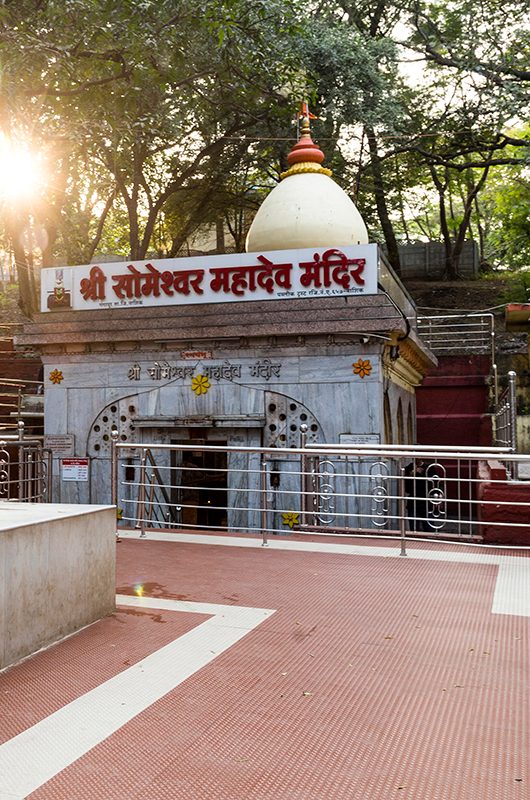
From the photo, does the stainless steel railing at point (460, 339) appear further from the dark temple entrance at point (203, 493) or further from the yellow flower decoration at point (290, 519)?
the yellow flower decoration at point (290, 519)

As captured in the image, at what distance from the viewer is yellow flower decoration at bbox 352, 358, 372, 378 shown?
11484mm

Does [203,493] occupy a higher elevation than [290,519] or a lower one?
higher

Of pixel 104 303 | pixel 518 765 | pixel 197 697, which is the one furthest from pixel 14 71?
pixel 518 765

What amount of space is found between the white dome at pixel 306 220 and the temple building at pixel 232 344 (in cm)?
3

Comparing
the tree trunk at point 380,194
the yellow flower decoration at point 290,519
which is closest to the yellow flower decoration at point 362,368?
the yellow flower decoration at point 290,519

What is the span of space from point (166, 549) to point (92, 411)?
5.15 m

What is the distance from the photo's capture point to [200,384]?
40.5ft

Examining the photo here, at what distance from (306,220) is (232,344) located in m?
2.92

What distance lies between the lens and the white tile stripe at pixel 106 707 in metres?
3.17

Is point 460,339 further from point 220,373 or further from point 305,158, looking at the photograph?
point 220,373

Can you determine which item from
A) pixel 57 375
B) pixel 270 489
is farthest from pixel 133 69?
pixel 270 489

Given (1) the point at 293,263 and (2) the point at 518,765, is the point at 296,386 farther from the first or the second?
(2) the point at 518,765

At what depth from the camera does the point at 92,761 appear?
325 centimetres

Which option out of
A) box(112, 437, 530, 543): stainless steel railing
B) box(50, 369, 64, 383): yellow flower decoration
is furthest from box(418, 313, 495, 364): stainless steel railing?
box(50, 369, 64, 383): yellow flower decoration
